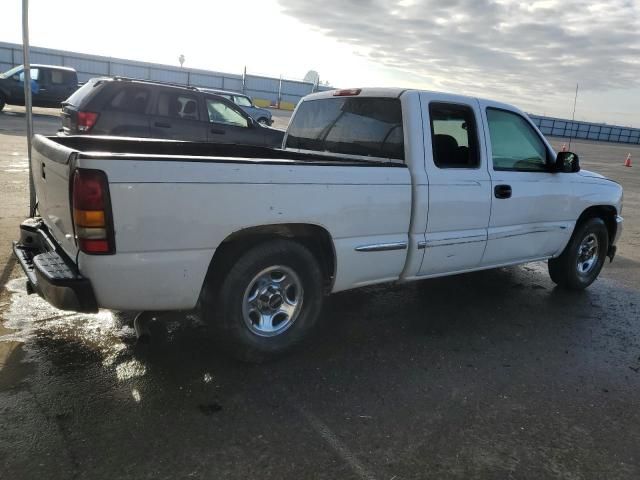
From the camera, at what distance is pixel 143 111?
912cm

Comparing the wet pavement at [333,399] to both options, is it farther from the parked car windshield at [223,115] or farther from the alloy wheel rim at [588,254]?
the parked car windshield at [223,115]

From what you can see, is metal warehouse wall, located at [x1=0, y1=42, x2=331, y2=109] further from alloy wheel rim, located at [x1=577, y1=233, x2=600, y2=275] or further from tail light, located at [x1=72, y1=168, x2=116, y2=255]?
tail light, located at [x1=72, y1=168, x2=116, y2=255]

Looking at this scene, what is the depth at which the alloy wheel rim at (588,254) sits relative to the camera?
5677 mm

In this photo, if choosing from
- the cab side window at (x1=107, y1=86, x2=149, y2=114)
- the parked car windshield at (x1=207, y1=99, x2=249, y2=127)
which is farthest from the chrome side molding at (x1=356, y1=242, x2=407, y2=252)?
the parked car windshield at (x1=207, y1=99, x2=249, y2=127)

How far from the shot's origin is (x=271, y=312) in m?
3.61

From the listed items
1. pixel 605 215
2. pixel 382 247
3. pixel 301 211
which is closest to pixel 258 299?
pixel 301 211

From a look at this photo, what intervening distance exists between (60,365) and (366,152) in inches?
106

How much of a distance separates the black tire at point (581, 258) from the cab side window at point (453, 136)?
1853 mm

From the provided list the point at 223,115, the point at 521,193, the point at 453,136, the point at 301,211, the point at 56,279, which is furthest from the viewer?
the point at 223,115

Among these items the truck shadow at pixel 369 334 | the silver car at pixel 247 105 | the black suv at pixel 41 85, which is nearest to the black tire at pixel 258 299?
the truck shadow at pixel 369 334

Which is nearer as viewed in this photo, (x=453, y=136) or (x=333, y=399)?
(x=333, y=399)

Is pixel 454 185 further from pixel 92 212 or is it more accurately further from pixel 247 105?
pixel 247 105

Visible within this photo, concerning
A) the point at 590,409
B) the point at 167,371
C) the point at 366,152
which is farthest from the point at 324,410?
the point at 366,152

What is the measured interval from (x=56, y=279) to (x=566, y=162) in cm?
443
